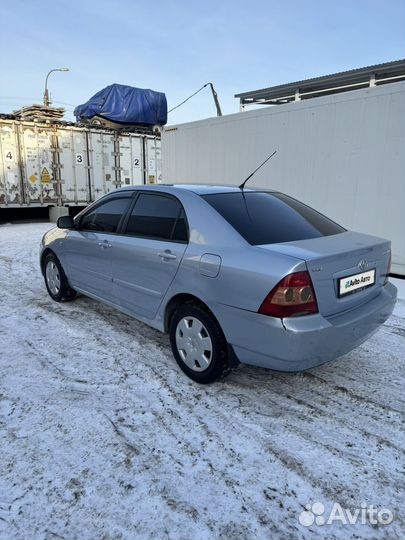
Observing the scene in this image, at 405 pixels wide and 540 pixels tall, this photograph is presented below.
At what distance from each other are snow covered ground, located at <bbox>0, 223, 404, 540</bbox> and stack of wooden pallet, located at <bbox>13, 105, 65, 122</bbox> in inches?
454

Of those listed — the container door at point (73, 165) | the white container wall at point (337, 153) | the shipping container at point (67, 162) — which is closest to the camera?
the white container wall at point (337, 153)

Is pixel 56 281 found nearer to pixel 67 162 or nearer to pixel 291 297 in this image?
pixel 291 297

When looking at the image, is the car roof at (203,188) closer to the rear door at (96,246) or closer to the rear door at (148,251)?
the rear door at (148,251)

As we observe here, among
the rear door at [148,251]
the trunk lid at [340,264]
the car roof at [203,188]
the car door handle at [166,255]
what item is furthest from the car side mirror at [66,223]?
the trunk lid at [340,264]

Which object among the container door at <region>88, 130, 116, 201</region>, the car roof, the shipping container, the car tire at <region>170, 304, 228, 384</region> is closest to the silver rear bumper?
the car tire at <region>170, 304, 228, 384</region>

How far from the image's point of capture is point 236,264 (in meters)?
2.52

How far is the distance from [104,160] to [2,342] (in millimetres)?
11665

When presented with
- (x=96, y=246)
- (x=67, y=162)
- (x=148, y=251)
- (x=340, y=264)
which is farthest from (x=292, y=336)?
(x=67, y=162)

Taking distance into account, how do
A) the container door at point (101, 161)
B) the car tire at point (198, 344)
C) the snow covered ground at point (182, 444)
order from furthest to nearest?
the container door at point (101, 161), the car tire at point (198, 344), the snow covered ground at point (182, 444)

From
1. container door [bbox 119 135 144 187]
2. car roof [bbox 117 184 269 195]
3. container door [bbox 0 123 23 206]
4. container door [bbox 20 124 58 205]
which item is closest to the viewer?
car roof [bbox 117 184 269 195]

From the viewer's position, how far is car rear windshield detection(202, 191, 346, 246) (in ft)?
9.04

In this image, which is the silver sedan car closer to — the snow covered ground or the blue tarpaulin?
the snow covered ground

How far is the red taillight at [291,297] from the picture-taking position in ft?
7.52

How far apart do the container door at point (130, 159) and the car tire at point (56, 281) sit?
1011 cm
